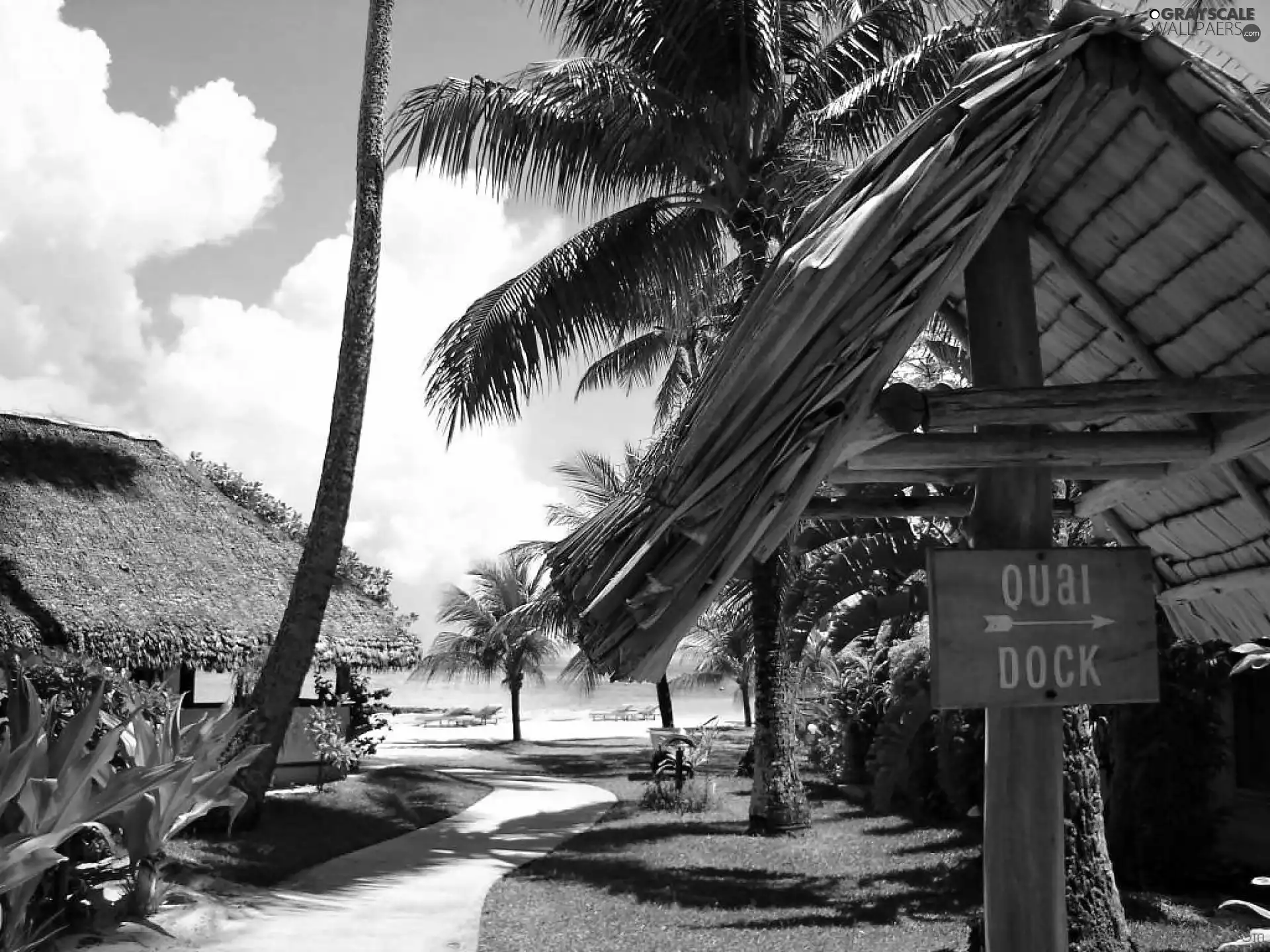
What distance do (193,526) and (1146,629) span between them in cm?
1661

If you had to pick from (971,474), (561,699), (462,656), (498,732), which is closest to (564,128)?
(971,474)

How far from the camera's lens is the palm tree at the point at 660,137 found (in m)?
11.2

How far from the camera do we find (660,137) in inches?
444

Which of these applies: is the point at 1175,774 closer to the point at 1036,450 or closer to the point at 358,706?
the point at 1036,450

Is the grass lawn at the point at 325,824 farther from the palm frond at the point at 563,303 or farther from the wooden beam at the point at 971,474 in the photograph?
the wooden beam at the point at 971,474

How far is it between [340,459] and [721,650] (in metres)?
20.7

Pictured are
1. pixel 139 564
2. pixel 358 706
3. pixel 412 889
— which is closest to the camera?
pixel 412 889

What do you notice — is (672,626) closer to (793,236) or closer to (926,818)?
(793,236)

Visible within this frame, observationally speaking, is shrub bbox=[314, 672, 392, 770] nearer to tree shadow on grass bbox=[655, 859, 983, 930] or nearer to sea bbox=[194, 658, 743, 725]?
tree shadow on grass bbox=[655, 859, 983, 930]

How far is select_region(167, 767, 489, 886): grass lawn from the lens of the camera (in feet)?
34.4

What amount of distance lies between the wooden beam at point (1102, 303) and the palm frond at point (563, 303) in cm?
857

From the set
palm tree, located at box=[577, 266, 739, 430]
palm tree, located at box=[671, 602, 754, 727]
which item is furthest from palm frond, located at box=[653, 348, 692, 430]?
palm tree, located at box=[671, 602, 754, 727]

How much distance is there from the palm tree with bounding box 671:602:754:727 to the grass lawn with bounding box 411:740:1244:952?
393cm

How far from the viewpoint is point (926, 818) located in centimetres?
1406
